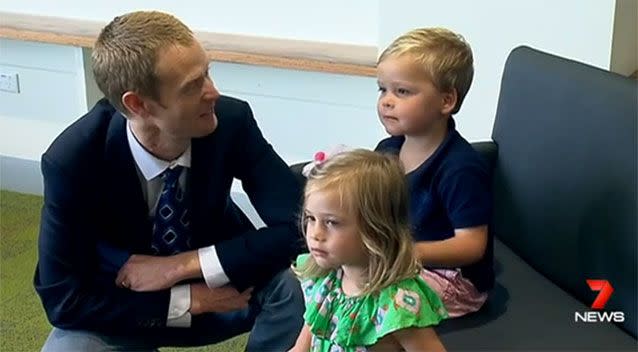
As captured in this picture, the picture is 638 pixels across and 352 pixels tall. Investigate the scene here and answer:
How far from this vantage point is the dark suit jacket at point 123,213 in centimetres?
168

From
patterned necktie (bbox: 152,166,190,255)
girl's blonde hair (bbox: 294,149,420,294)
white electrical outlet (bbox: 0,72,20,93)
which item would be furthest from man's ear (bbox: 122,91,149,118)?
white electrical outlet (bbox: 0,72,20,93)

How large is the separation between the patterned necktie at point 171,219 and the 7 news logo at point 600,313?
70 centimetres

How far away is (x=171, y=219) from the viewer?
1.75 meters

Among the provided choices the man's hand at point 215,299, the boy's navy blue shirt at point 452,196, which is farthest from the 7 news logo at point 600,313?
the man's hand at point 215,299

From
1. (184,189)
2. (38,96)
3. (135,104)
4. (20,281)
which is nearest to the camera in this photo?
(135,104)

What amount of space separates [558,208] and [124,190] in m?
0.77

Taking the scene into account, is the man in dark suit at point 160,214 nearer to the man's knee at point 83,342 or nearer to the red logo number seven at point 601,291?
the man's knee at point 83,342

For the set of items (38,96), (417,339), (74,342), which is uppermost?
(417,339)

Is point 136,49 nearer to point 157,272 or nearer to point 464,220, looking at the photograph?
point 157,272

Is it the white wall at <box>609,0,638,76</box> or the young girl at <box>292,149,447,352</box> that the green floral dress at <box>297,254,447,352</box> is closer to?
the young girl at <box>292,149,447,352</box>

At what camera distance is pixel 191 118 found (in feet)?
5.39

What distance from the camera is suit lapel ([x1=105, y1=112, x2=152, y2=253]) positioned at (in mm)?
1696

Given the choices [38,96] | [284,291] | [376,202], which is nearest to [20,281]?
[38,96]

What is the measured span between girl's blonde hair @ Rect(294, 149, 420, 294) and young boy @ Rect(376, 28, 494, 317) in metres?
0.21
